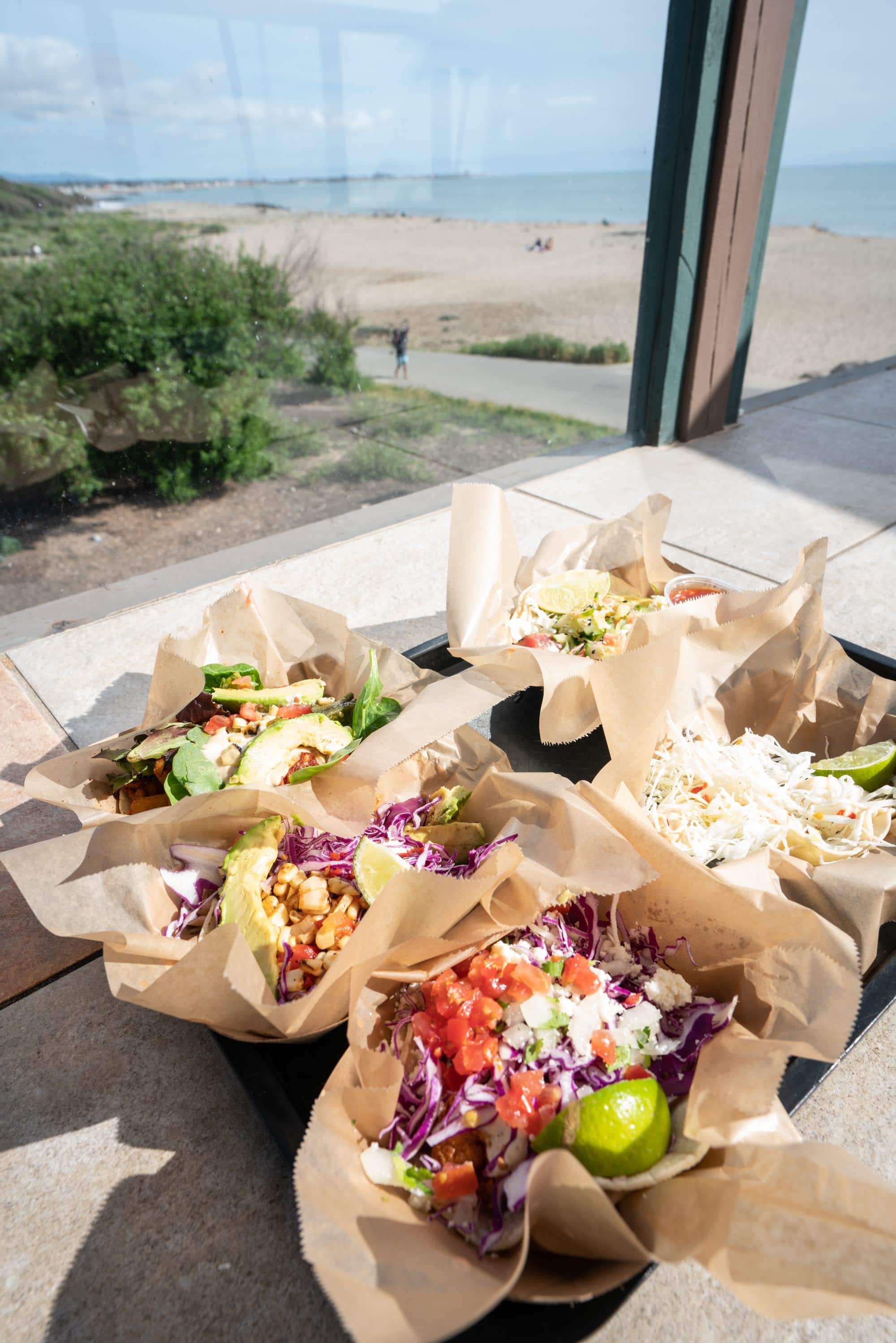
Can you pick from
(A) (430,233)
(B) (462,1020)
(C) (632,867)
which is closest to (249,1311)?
(B) (462,1020)

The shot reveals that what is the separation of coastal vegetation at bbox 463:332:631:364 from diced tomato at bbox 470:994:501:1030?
4071 mm

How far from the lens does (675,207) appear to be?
13.4 ft

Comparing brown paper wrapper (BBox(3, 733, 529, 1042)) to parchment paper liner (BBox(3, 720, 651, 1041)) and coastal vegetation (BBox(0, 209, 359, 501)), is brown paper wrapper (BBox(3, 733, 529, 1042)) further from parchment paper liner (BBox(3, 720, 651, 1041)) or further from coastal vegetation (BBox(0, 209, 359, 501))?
coastal vegetation (BBox(0, 209, 359, 501))

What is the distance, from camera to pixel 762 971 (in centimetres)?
118

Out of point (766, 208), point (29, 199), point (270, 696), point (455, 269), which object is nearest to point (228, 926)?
point (270, 696)

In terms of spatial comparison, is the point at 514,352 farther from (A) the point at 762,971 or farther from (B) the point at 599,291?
(A) the point at 762,971

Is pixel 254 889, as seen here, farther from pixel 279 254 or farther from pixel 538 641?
pixel 279 254

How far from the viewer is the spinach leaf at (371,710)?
5.41 feet

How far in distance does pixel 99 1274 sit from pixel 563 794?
0.92 m

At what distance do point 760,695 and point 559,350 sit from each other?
11.3ft

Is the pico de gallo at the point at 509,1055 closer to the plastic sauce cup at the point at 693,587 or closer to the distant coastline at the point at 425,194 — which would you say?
the plastic sauce cup at the point at 693,587

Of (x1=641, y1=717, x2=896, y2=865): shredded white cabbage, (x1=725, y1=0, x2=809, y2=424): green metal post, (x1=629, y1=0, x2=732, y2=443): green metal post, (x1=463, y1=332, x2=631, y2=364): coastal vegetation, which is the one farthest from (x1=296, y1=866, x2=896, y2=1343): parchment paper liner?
(x1=725, y1=0, x2=809, y2=424): green metal post

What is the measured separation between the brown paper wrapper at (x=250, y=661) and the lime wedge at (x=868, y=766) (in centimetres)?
83

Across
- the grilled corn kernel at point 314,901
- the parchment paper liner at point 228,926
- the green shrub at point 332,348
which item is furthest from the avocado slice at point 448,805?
the green shrub at point 332,348
